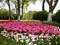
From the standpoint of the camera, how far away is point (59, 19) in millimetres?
26469

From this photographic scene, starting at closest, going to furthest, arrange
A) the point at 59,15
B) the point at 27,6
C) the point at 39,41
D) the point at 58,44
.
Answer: the point at 58,44, the point at 39,41, the point at 59,15, the point at 27,6

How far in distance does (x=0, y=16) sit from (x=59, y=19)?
1402cm

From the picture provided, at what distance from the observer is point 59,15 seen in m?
26.4

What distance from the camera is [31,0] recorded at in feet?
122

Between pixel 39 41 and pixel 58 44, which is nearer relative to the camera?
pixel 58 44

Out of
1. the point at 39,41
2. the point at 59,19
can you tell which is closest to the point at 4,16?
the point at 59,19

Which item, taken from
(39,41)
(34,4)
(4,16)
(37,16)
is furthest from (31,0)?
(39,41)

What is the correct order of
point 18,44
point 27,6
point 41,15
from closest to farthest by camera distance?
point 18,44
point 41,15
point 27,6

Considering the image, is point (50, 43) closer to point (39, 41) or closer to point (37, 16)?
point (39, 41)

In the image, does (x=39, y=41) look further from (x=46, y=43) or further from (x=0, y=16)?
(x=0, y=16)

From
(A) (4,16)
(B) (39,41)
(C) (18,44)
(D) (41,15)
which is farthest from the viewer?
(A) (4,16)

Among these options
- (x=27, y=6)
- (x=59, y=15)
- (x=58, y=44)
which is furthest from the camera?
(x=27, y=6)

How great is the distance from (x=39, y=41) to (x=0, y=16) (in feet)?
102

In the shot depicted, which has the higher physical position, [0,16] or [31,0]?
[31,0]
